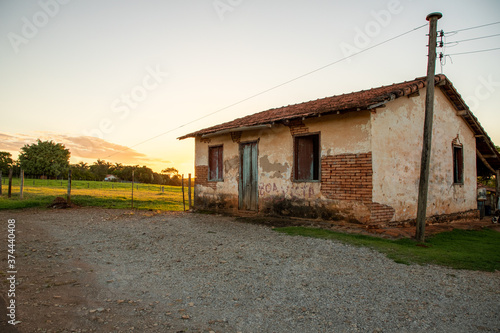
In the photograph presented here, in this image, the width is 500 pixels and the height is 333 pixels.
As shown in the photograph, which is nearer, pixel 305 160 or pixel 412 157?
pixel 412 157

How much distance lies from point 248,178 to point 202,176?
9.16 feet

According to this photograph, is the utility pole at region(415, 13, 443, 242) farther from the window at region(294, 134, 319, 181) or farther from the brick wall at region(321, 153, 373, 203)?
the window at region(294, 134, 319, 181)

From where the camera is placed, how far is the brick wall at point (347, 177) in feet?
26.6

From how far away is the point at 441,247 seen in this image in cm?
668

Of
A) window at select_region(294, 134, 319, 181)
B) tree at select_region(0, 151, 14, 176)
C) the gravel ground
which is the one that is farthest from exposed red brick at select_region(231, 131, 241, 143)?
tree at select_region(0, 151, 14, 176)

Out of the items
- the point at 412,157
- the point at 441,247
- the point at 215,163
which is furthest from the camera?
the point at 215,163

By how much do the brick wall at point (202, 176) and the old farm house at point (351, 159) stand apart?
0.15 feet

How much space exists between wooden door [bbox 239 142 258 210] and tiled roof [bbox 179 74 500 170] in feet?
3.17

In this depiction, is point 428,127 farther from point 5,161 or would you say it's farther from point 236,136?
point 5,161

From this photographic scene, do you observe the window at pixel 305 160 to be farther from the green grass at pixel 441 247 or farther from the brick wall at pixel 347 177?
the green grass at pixel 441 247

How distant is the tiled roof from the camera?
8.30m

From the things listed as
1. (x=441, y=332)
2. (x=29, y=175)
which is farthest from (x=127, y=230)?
(x=29, y=175)

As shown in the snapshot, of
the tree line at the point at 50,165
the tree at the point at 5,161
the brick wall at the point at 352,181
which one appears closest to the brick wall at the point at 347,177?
the brick wall at the point at 352,181

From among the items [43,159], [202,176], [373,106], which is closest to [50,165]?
[43,159]
